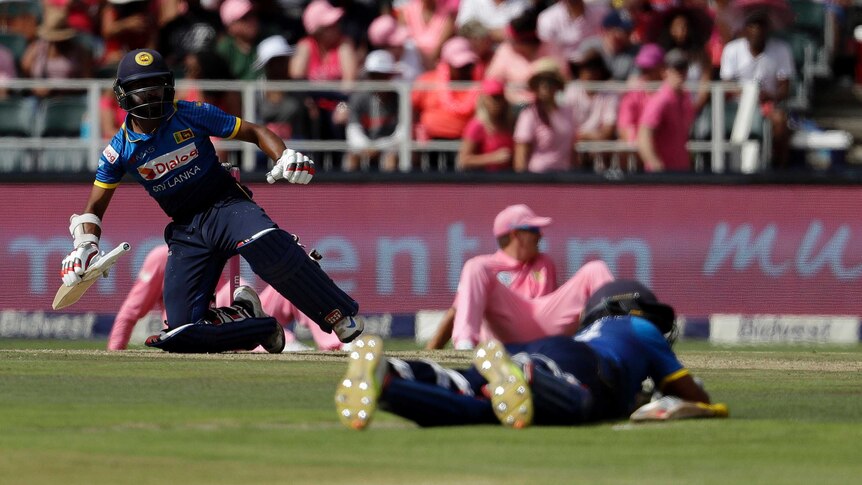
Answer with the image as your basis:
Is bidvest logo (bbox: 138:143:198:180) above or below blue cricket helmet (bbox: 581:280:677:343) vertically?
above

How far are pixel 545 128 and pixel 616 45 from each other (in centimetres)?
155

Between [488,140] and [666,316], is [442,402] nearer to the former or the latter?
[666,316]

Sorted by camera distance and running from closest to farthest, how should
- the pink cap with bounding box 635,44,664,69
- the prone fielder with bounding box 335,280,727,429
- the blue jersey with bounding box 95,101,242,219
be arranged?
the prone fielder with bounding box 335,280,727,429
the blue jersey with bounding box 95,101,242,219
the pink cap with bounding box 635,44,664,69

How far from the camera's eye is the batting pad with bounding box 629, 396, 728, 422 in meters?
7.52

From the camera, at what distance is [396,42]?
17312 mm

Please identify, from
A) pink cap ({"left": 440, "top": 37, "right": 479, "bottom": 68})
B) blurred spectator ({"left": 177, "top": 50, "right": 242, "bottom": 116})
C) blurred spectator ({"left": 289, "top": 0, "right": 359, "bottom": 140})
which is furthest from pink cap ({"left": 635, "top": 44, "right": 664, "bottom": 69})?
Answer: blurred spectator ({"left": 177, "top": 50, "right": 242, "bottom": 116})

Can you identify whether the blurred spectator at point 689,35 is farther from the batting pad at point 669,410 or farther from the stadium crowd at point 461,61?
the batting pad at point 669,410

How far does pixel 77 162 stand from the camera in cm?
1631

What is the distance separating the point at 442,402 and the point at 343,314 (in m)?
4.00

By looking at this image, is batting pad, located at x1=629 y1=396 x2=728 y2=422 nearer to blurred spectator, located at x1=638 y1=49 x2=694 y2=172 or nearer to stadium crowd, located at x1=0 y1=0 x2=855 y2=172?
stadium crowd, located at x1=0 y1=0 x2=855 y2=172

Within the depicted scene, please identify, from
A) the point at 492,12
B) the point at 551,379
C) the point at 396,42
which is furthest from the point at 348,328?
the point at 492,12

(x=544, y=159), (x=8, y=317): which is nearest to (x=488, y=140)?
(x=544, y=159)

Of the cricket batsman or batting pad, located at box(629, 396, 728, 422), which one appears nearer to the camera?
batting pad, located at box(629, 396, 728, 422)

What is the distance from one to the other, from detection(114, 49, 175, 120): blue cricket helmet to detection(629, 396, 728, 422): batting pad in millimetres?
4347
